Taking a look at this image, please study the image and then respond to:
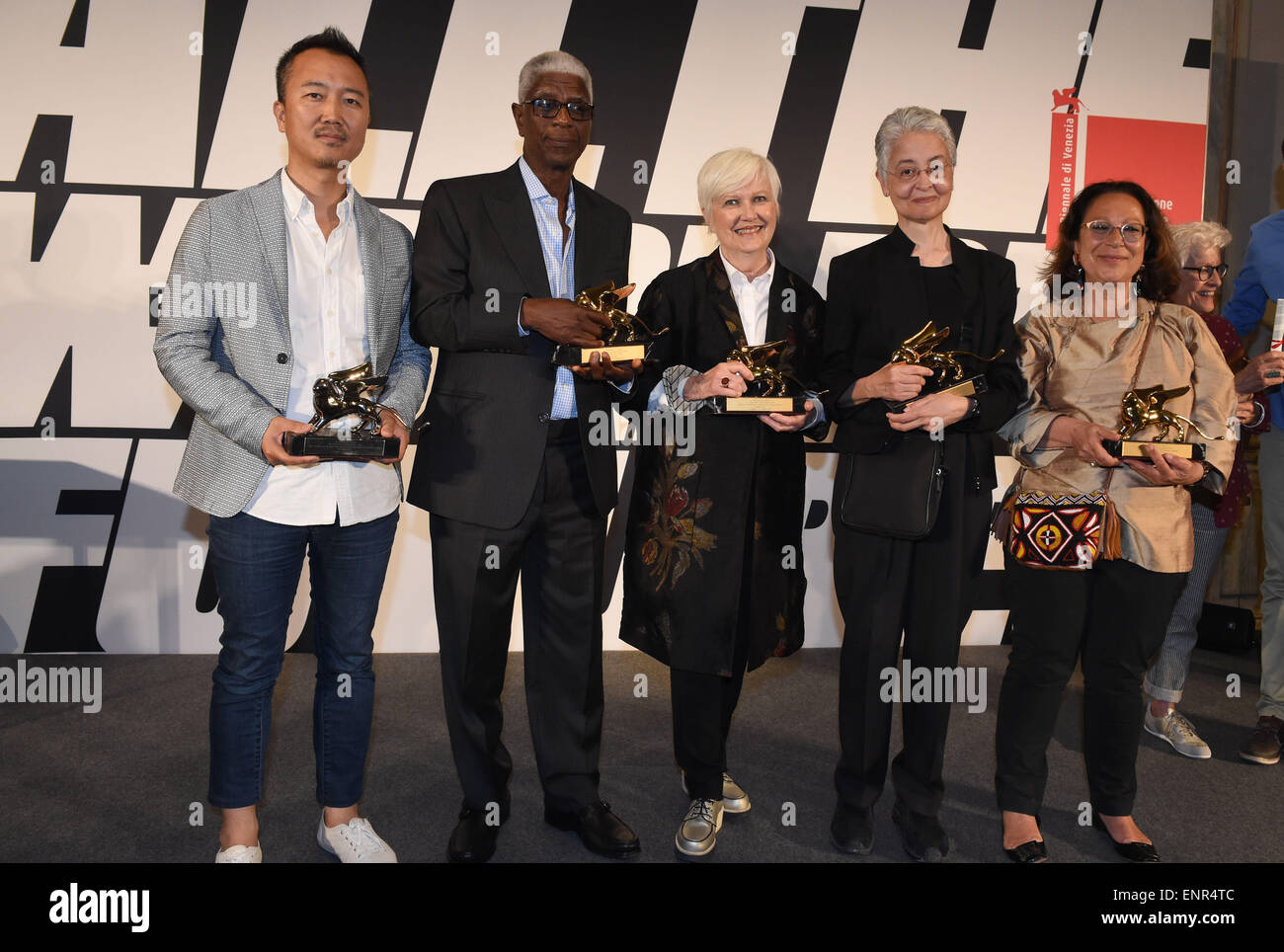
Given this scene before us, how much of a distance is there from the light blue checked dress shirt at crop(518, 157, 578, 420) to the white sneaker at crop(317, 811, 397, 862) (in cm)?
130

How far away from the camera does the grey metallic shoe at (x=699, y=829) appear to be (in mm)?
2773

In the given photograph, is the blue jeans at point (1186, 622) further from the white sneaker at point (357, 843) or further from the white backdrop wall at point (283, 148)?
the white sneaker at point (357, 843)

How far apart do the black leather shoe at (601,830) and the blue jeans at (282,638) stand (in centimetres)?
65

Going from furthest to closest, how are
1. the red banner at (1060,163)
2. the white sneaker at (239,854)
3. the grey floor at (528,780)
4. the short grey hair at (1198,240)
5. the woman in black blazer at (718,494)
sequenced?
1. the red banner at (1060,163)
2. the short grey hair at (1198,240)
3. the grey floor at (528,780)
4. the woman in black blazer at (718,494)
5. the white sneaker at (239,854)

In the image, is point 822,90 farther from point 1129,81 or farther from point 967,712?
point 967,712

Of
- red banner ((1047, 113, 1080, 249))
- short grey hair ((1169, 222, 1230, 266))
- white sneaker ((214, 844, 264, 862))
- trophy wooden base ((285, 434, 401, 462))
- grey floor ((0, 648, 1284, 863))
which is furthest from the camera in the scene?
red banner ((1047, 113, 1080, 249))

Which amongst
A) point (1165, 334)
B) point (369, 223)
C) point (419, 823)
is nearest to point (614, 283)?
point (369, 223)

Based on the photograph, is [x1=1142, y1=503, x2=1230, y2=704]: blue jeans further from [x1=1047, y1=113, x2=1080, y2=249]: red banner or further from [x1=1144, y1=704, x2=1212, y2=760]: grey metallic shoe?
[x1=1047, y1=113, x2=1080, y2=249]: red banner

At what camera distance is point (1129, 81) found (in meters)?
5.30

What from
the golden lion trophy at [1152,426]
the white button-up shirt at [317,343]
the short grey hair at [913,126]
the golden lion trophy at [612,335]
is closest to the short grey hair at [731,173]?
the short grey hair at [913,126]

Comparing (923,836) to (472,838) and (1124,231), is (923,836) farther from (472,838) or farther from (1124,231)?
(1124,231)

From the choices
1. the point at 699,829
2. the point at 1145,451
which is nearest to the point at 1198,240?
the point at 1145,451

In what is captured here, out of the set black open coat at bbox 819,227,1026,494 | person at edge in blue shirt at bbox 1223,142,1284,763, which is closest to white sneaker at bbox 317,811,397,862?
black open coat at bbox 819,227,1026,494

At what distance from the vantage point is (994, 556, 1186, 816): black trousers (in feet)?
8.68
